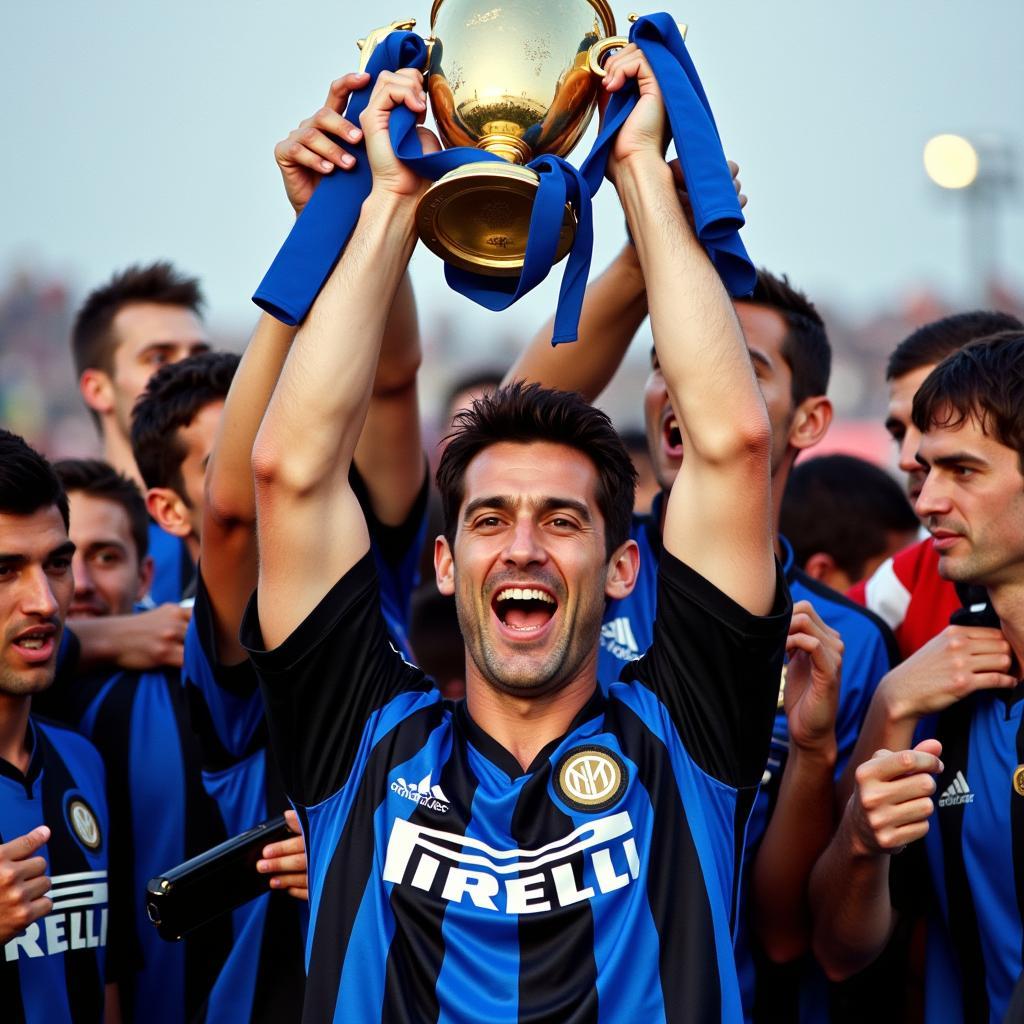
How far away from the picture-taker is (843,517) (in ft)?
16.9

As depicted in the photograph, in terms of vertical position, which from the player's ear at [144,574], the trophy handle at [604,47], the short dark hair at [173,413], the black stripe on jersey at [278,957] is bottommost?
the black stripe on jersey at [278,957]

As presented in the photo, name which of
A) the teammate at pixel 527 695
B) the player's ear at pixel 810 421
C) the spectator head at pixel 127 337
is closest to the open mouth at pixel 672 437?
the player's ear at pixel 810 421

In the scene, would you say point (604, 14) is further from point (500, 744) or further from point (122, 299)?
point (122, 299)

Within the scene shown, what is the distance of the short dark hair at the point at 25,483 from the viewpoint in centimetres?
347

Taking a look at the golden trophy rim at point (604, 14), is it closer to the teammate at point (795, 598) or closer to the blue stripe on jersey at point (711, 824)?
the teammate at point (795, 598)

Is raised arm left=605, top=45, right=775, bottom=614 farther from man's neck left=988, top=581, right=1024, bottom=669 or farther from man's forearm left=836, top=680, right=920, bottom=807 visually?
man's neck left=988, top=581, right=1024, bottom=669

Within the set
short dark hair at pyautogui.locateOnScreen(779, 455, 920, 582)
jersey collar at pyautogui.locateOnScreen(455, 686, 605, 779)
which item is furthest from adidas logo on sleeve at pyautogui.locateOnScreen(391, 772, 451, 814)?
short dark hair at pyautogui.locateOnScreen(779, 455, 920, 582)

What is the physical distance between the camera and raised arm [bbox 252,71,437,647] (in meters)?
2.81

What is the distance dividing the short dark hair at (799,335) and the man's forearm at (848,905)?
1.34 meters

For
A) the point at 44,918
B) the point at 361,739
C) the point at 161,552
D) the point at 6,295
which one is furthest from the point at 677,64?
the point at 6,295

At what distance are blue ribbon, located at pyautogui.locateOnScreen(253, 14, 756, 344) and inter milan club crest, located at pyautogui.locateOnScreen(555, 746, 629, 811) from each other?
30.9 inches

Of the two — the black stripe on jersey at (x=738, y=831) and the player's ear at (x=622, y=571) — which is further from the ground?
the player's ear at (x=622, y=571)

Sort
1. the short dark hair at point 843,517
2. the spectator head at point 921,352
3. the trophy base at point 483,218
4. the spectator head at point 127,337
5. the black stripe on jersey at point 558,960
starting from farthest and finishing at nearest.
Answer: the spectator head at point 127,337 < the short dark hair at point 843,517 < the spectator head at point 921,352 < the trophy base at point 483,218 < the black stripe on jersey at point 558,960

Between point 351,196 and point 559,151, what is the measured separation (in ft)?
1.39
